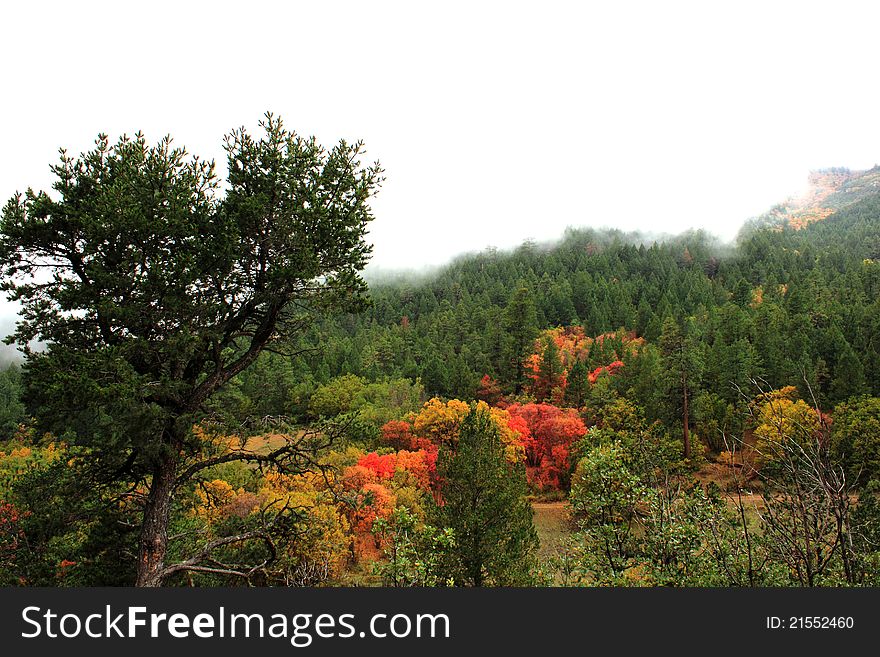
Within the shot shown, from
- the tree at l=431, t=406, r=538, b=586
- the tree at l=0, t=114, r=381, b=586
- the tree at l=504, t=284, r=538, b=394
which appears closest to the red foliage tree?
the tree at l=504, t=284, r=538, b=394

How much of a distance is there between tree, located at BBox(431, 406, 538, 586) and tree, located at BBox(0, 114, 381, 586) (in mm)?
9439

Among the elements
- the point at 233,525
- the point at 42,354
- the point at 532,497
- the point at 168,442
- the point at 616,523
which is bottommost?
the point at 532,497

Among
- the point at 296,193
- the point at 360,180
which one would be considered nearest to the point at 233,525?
the point at 296,193

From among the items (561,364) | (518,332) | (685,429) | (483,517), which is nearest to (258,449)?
(483,517)

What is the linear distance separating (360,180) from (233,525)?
6.78 meters

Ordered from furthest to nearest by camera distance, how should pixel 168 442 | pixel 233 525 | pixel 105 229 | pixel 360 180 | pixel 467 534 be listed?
pixel 467 534, pixel 233 525, pixel 360 180, pixel 168 442, pixel 105 229

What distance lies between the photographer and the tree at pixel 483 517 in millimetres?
15348

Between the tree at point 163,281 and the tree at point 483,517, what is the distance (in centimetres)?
944

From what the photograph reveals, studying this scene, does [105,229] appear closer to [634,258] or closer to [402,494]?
[402,494]

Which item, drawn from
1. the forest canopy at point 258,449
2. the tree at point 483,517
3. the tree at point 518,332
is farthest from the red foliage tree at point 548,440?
the tree at point 483,517

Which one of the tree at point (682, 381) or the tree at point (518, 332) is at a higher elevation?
the tree at point (518, 332)

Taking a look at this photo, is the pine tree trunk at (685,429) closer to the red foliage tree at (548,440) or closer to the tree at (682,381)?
the tree at (682,381)

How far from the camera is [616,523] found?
945 cm

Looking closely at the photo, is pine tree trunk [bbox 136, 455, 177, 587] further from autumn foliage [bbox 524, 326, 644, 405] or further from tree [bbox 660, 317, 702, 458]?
autumn foliage [bbox 524, 326, 644, 405]
